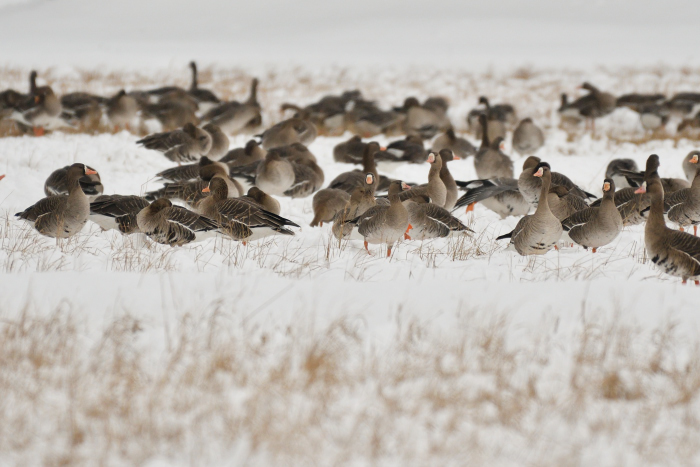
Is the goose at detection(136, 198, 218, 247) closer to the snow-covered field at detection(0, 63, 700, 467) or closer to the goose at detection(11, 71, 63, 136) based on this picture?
the snow-covered field at detection(0, 63, 700, 467)

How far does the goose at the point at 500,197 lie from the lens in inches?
458

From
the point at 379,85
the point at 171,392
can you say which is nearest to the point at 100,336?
the point at 171,392

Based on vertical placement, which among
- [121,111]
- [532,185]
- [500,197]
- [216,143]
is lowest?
[121,111]

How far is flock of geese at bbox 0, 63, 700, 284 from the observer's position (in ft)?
29.4

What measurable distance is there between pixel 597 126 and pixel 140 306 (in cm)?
2437

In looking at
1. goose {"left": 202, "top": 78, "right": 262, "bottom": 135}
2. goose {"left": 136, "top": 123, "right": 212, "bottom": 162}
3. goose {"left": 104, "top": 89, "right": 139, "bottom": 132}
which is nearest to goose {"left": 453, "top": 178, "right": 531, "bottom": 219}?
goose {"left": 136, "top": 123, "right": 212, "bottom": 162}

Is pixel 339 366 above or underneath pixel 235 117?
above

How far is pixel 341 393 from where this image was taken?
4.74 meters

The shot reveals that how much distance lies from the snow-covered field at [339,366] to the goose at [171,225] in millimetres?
1359

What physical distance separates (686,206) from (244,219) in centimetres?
630

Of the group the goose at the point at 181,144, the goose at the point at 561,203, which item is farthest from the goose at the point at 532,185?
the goose at the point at 181,144

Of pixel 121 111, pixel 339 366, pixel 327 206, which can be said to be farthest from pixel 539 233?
pixel 121 111

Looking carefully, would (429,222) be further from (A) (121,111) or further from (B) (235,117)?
(A) (121,111)

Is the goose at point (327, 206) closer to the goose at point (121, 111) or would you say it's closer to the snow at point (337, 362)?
the snow at point (337, 362)
